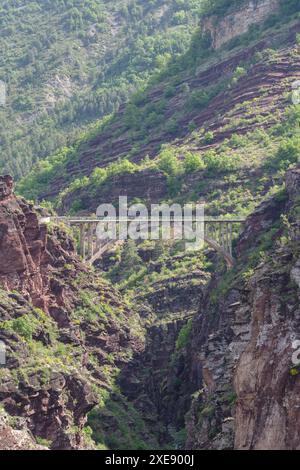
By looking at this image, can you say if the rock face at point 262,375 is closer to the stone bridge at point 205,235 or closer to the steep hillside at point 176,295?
the steep hillside at point 176,295

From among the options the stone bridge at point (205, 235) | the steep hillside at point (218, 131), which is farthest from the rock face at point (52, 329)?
the steep hillside at point (218, 131)

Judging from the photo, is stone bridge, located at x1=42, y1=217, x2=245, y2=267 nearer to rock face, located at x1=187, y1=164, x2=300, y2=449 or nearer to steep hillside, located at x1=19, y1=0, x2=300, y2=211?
steep hillside, located at x1=19, y1=0, x2=300, y2=211

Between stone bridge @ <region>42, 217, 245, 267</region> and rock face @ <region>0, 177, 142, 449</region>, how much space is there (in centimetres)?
512

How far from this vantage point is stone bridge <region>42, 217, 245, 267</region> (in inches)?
5561

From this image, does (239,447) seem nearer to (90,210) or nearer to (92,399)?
(92,399)

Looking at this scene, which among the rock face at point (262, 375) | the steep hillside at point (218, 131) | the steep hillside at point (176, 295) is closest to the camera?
the rock face at point (262, 375)

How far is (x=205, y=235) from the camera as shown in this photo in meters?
145

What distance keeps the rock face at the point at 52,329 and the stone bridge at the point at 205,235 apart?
5119 millimetres

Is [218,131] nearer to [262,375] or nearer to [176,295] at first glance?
[176,295]

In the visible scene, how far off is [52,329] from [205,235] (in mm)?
28414

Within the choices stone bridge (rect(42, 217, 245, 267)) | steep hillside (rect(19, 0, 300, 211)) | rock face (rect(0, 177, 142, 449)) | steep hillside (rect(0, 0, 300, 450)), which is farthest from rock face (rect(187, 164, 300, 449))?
steep hillside (rect(19, 0, 300, 211))

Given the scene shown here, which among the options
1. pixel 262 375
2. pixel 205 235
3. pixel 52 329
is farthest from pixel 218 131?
pixel 262 375

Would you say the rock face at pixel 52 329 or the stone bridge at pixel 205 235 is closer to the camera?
the rock face at pixel 52 329

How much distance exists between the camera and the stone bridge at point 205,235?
141 meters
